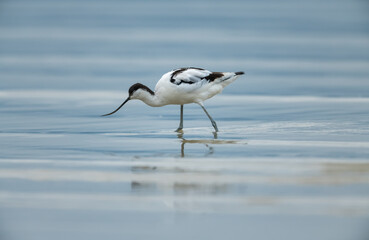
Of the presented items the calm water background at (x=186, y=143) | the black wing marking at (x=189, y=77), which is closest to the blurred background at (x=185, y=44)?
the calm water background at (x=186, y=143)

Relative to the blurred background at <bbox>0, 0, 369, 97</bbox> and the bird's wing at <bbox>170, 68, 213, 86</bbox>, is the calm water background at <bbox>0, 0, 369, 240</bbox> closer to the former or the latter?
the blurred background at <bbox>0, 0, 369, 97</bbox>

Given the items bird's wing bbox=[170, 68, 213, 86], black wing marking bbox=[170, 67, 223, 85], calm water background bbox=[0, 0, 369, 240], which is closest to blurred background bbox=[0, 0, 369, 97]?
calm water background bbox=[0, 0, 369, 240]

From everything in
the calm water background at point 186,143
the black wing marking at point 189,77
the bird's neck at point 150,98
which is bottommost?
the calm water background at point 186,143

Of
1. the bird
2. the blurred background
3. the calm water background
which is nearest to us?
the calm water background

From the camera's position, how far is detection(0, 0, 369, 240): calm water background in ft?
25.4

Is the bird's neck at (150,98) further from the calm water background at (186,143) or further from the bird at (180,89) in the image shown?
the calm water background at (186,143)

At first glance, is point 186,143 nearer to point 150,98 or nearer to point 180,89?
point 180,89

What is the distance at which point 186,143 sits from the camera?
1194 cm

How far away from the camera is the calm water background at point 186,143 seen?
774 cm

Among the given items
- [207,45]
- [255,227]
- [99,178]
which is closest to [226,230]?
[255,227]

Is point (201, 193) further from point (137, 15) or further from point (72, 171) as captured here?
point (137, 15)

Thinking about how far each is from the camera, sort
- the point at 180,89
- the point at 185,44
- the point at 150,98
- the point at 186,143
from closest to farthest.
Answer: the point at 186,143, the point at 180,89, the point at 150,98, the point at 185,44

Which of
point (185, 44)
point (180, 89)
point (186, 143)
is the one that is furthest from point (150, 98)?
point (185, 44)

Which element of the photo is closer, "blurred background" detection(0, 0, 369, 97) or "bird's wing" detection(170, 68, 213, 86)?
"bird's wing" detection(170, 68, 213, 86)
